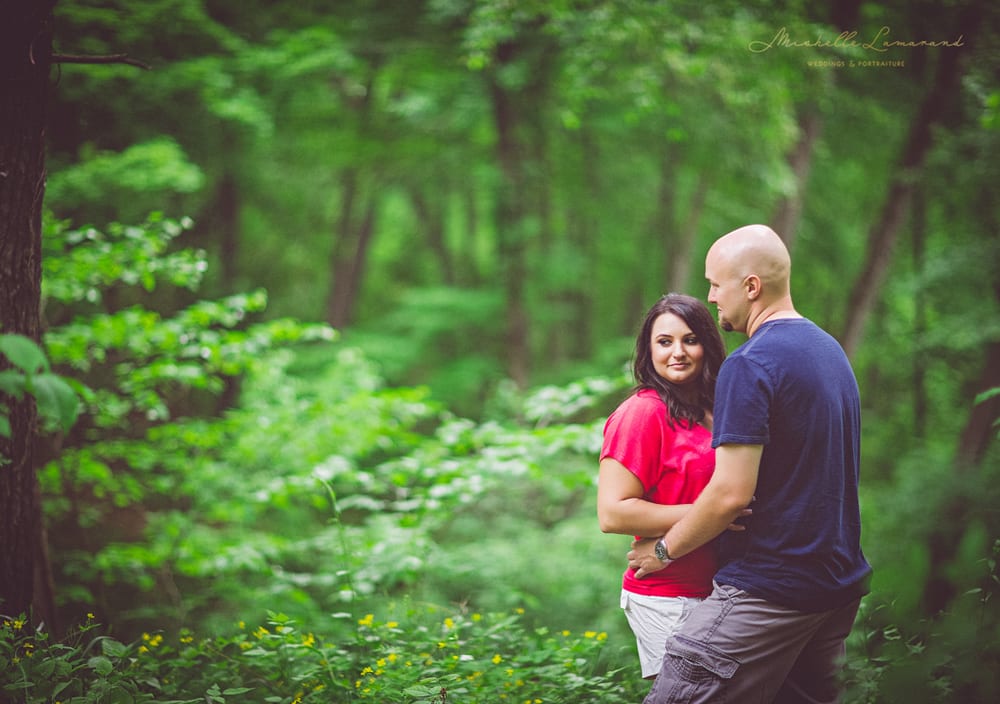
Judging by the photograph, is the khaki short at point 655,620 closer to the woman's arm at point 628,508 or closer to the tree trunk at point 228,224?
the woman's arm at point 628,508

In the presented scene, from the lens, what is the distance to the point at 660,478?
2336 millimetres

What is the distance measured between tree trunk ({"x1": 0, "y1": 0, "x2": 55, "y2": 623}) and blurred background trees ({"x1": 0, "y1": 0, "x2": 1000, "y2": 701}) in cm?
25

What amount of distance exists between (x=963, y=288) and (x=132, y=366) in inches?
487

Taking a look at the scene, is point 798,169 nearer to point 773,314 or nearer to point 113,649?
point 773,314

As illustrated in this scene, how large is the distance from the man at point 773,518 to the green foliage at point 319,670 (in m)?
0.82

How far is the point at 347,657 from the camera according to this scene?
3.11 metres

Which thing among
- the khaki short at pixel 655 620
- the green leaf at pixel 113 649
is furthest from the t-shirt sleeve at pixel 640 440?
the green leaf at pixel 113 649

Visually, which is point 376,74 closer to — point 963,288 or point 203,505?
point 203,505

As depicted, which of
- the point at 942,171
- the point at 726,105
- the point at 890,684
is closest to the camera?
the point at 890,684

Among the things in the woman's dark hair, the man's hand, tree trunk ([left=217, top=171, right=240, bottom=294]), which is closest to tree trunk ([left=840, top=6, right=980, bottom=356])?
the woman's dark hair

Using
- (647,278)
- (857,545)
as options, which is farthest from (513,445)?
(647,278)

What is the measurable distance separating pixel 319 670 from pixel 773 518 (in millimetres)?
2012

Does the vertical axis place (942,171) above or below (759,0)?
below

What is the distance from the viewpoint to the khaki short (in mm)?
2301
